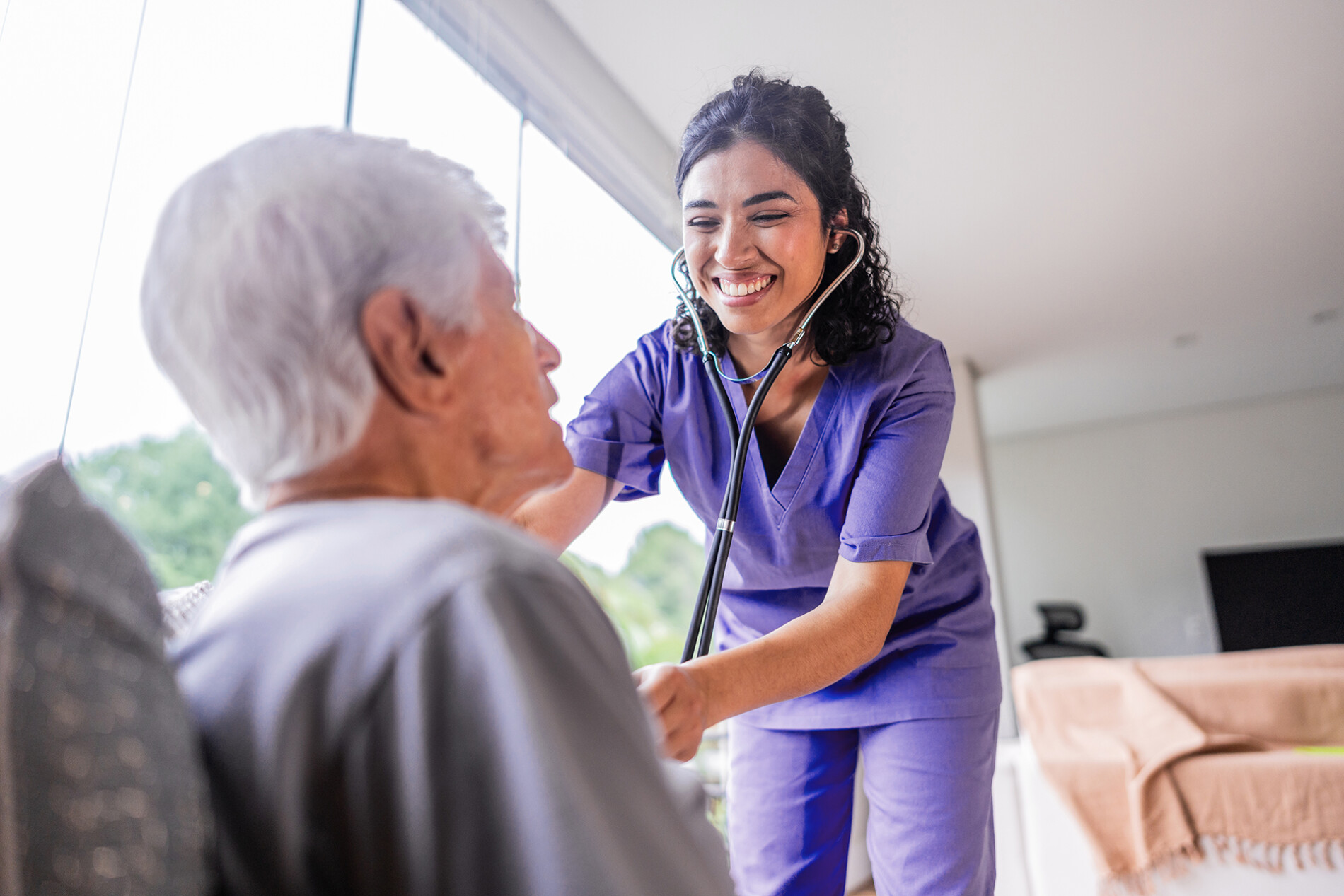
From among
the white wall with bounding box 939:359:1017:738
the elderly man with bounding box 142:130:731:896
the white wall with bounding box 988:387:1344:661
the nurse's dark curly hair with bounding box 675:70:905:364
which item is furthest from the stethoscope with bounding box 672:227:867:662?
the white wall with bounding box 988:387:1344:661

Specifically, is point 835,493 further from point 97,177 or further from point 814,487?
point 97,177

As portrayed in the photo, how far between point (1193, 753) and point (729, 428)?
1708 mm

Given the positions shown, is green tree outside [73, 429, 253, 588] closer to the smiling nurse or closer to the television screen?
the smiling nurse

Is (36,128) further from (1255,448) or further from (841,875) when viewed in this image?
(1255,448)

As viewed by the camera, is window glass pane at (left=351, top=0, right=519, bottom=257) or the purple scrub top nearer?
the purple scrub top

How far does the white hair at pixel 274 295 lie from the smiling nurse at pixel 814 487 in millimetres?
578

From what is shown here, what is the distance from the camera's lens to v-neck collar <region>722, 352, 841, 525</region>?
114 cm

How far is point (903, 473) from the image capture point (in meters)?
1.02

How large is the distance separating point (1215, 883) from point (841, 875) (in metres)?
1.27

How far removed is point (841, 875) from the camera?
3.92 feet

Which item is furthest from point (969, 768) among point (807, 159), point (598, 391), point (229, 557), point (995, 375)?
point (995, 375)

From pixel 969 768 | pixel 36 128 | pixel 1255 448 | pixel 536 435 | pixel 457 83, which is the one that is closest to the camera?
pixel 536 435

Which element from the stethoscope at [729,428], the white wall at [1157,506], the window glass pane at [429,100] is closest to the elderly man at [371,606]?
the stethoscope at [729,428]

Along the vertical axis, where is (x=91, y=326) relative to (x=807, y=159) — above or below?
below
